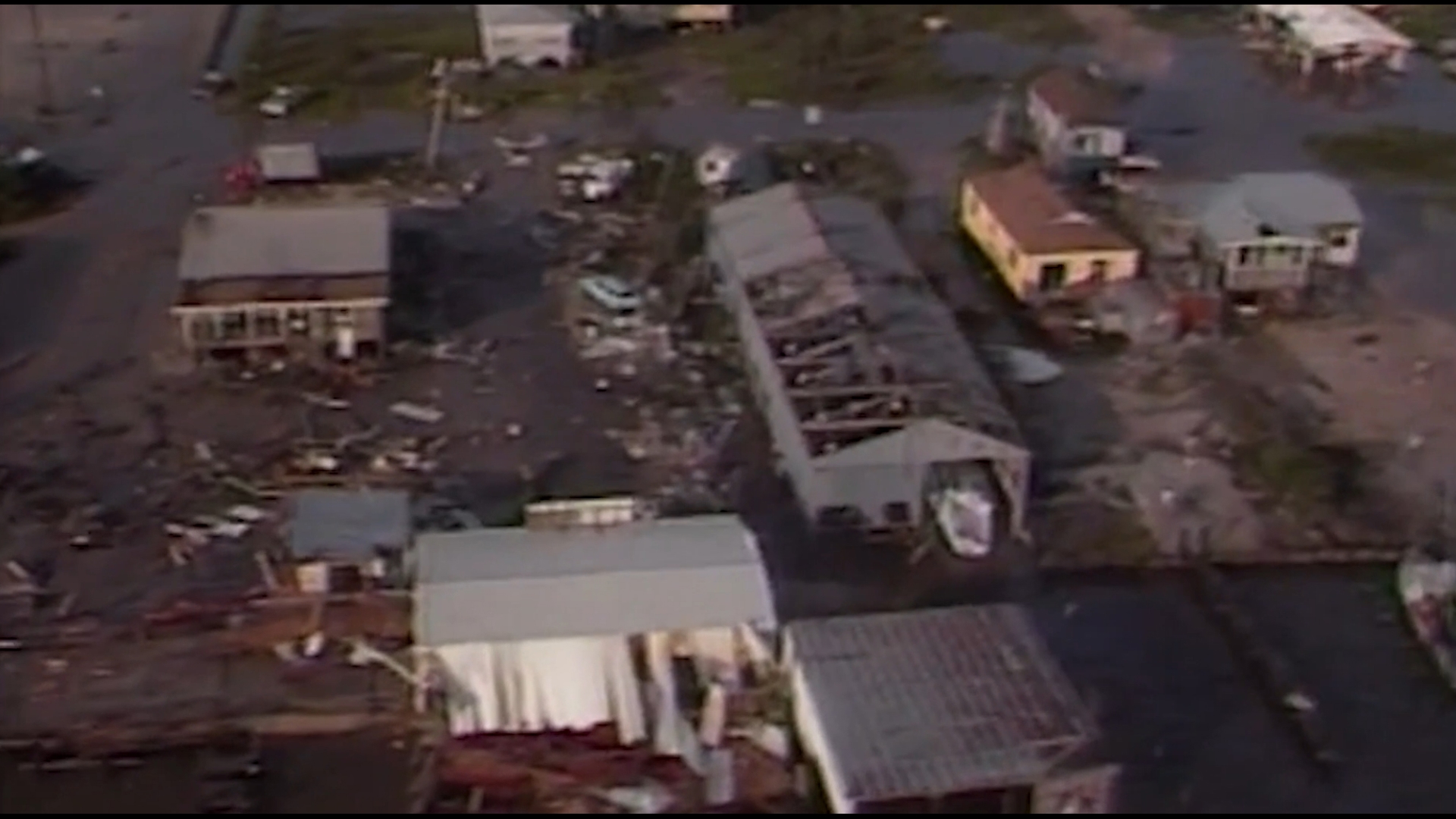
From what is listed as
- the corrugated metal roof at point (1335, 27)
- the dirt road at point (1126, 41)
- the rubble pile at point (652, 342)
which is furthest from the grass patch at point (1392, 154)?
the rubble pile at point (652, 342)

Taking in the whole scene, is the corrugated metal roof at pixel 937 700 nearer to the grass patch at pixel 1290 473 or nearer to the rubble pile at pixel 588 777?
the rubble pile at pixel 588 777

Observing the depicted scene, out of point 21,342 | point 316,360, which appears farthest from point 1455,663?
point 21,342

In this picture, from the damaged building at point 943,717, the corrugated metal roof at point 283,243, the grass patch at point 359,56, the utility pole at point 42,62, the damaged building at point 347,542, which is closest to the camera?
the damaged building at point 943,717

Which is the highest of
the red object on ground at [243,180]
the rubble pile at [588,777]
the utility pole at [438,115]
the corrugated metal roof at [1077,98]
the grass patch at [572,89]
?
the rubble pile at [588,777]

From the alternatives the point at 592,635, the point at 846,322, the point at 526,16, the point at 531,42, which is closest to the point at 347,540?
the point at 592,635

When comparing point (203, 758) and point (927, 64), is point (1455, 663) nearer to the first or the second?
point (203, 758)

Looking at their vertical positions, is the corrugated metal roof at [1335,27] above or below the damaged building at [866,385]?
below

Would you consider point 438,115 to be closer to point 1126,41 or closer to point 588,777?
point 1126,41
